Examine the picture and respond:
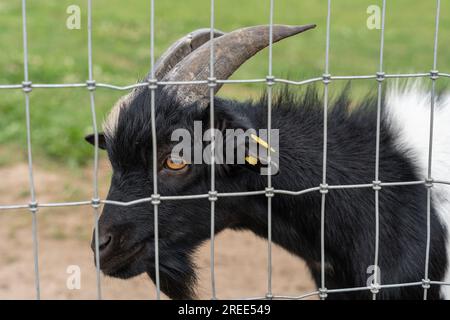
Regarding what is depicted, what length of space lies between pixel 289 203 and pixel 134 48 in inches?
305

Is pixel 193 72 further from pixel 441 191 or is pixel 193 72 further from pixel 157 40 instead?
pixel 157 40

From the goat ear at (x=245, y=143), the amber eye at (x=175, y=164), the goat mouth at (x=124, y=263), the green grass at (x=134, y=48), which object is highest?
the green grass at (x=134, y=48)

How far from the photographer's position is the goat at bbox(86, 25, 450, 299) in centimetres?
316

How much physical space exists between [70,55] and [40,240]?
4.78m

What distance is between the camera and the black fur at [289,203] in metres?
3.20

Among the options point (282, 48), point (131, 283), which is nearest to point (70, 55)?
point (282, 48)

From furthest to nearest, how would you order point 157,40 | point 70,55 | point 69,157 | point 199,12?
point 199,12 → point 157,40 → point 70,55 → point 69,157

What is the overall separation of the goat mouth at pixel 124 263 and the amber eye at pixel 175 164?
1.18 feet

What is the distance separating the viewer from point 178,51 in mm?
3375

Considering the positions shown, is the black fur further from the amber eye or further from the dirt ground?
the dirt ground

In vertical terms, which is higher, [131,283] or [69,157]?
[69,157]

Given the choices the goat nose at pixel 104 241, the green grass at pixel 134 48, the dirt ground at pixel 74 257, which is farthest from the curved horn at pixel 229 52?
the green grass at pixel 134 48

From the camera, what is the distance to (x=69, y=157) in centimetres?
677

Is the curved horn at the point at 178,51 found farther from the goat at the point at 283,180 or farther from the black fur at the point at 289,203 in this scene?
the black fur at the point at 289,203
